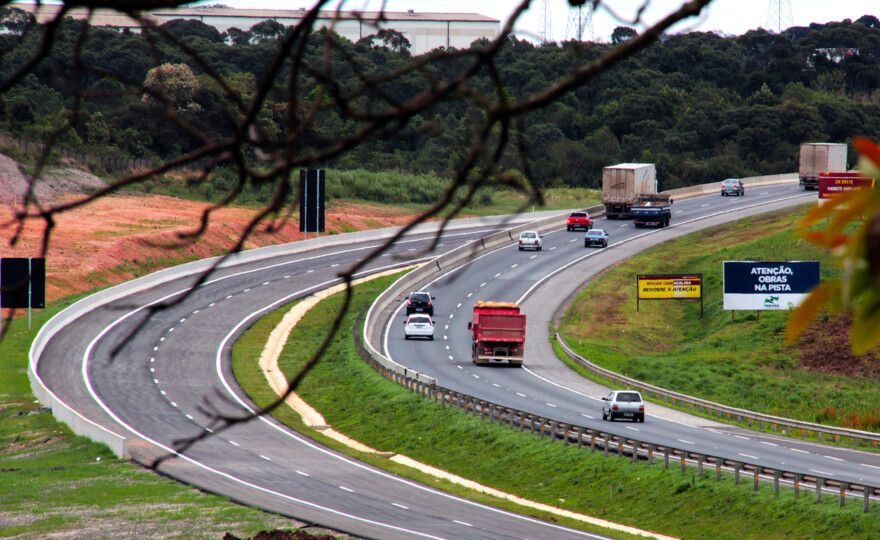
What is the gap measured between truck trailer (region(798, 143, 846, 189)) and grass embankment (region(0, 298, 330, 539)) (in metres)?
89.2

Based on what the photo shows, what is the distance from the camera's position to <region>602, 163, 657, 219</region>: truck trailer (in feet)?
310

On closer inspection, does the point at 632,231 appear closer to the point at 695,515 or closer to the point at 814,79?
the point at 695,515

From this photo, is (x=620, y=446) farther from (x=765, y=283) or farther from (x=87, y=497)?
(x=765, y=283)

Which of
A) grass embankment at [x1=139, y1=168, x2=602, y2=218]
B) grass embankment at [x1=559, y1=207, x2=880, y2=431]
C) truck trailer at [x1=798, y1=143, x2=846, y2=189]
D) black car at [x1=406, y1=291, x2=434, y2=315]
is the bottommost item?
grass embankment at [x1=559, y1=207, x2=880, y2=431]

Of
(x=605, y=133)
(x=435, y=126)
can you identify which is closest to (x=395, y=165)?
(x=605, y=133)

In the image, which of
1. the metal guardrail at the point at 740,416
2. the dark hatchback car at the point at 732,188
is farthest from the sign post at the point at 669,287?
the dark hatchback car at the point at 732,188

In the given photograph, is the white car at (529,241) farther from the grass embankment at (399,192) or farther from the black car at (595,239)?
the grass embankment at (399,192)

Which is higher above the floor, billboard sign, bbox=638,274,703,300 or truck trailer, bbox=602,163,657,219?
truck trailer, bbox=602,163,657,219

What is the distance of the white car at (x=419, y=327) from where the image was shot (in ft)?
196

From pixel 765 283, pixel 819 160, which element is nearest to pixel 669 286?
pixel 765 283

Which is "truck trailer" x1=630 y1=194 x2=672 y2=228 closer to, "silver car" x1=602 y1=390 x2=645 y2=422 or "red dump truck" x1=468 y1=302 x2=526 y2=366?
"red dump truck" x1=468 y1=302 x2=526 y2=366

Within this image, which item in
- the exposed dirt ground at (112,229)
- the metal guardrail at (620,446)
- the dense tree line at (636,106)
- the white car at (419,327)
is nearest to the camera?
the metal guardrail at (620,446)

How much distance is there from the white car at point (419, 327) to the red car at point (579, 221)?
3905 cm

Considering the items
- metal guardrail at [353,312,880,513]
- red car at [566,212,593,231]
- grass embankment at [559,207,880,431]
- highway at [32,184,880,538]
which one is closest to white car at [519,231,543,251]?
highway at [32,184,880,538]
